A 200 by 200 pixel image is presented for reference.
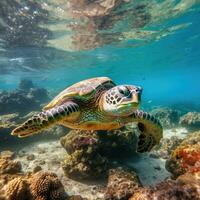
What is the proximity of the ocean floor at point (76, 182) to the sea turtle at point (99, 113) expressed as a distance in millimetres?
1543

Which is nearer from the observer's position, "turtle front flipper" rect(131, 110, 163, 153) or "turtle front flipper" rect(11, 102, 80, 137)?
"turtle front flipper" rect(11, 102, 80, 137)

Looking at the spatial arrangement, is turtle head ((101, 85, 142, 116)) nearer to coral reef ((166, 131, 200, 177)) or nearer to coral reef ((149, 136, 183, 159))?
coral reef ((166, 131, 200, 177))

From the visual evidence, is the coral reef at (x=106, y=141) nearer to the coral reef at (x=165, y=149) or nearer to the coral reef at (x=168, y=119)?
the coral reef at (x=165, y=149)

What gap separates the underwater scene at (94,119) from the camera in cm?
459

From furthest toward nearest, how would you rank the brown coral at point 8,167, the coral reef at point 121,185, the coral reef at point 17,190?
the brown coral at point 8,167, the coral reef at point 121,185, the coral reef at point 17,190

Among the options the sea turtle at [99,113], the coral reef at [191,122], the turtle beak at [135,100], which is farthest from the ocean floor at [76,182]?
the coral reef at [191,122]

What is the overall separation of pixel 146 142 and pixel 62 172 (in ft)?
9.59

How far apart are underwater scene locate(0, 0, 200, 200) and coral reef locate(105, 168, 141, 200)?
0.03 m

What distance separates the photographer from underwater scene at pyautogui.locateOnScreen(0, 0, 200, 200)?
4594 mm

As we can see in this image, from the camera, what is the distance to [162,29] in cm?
2155

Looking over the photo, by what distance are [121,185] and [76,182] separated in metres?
1.74

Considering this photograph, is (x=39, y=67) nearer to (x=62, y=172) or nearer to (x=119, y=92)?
(x=62, y=172)

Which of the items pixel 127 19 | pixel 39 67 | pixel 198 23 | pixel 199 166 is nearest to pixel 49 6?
pixel 127 19

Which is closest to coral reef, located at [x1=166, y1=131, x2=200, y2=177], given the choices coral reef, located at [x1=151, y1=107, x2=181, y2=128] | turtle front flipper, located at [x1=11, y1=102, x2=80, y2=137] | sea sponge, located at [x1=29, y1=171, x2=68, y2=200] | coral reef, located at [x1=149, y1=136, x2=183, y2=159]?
coral reef, located at [x1=149, y1=136, x2=183, y2=159]
